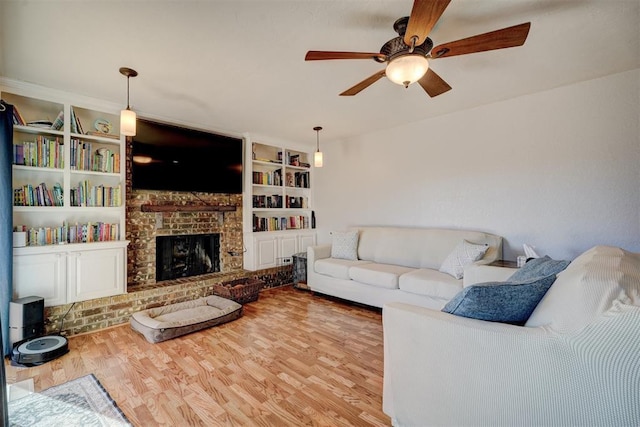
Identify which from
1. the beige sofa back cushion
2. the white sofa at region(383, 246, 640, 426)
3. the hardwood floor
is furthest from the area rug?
the beige sofa back cushion

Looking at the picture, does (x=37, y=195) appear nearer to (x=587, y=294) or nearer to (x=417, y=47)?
(x=417, y=47)

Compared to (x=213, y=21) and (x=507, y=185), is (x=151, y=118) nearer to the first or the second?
(x=213, y=21)

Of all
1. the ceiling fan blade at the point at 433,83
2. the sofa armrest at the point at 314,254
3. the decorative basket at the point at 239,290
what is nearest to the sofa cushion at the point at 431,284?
the sofa armrest at the point at 314,254

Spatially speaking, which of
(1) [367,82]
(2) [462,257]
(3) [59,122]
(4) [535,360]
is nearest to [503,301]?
(4) [535,360]

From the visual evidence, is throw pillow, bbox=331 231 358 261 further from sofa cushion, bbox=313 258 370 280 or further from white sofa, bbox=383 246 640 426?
white sofa, bbox=383 246 640 426

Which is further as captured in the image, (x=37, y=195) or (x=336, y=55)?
(x=37, y=195)

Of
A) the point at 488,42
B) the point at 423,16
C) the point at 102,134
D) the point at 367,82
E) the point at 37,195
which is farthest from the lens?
the point at 102,134

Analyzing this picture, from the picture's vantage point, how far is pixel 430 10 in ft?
4.50

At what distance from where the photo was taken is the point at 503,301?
1277 mm

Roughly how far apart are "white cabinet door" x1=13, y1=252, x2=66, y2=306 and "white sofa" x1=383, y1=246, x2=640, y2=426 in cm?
310

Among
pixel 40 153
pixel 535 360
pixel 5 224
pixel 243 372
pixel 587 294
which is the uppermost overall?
pixel 40 153

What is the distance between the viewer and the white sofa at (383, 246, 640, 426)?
916 millimetres

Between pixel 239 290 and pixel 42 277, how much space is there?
1863 millimetres

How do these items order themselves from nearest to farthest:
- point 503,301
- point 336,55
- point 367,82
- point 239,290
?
1. point 503,301
2. point 336,55
3. point 367,82
4. point 239,290
